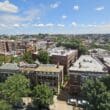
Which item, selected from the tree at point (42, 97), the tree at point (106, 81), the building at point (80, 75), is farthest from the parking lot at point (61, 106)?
the tree at point (106, 81)

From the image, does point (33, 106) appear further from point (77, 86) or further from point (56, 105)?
point (77, 86)

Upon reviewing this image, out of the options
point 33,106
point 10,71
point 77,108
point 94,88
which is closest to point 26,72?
point 10,71

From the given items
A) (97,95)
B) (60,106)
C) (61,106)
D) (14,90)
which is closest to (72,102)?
(61,106)

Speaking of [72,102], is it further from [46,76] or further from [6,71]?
[6,71]

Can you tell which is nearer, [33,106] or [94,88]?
[94,88]

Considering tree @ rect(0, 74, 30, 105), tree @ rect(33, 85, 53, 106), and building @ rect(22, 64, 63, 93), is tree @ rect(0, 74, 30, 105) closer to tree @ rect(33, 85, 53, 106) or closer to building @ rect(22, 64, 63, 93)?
tree @ rect(33, 85, 53, 106)

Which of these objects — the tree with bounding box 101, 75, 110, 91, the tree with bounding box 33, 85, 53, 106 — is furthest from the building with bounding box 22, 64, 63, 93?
the tree with bounding box 101, 75, 110, 91
